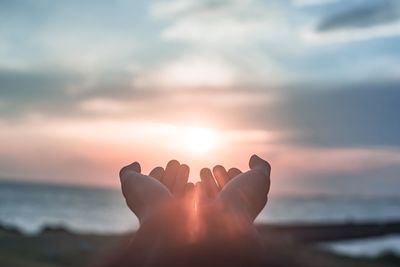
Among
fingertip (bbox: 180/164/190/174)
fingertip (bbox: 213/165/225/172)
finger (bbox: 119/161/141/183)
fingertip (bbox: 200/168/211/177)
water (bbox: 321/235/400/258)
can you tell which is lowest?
finger (bbox: 119/161/141/183)

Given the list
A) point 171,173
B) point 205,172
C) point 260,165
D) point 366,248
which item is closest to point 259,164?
point 260,165

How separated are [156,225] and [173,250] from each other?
14cm

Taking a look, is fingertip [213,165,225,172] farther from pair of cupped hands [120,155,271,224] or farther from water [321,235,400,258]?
water [321,235,400,258]

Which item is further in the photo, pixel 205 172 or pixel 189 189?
pixel 205 172

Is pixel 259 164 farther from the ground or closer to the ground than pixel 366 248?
closer to the ground

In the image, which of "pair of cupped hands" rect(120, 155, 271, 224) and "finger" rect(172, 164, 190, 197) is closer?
"pair of cupped hands" rect(120, 155, 271, 224)

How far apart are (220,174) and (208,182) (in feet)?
0.45

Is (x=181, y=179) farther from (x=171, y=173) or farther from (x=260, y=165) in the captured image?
(x=260, y=165)

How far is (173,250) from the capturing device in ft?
4.23

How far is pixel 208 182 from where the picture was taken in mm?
2168

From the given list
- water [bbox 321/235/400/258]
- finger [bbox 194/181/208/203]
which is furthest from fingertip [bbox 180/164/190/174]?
water [bbox 321/235/400/258]

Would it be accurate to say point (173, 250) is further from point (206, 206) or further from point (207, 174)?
point (207, 174)

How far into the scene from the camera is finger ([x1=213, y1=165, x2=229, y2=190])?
87.5 inches

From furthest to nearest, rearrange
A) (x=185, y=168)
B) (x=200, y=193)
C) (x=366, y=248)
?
(x=366, y=248), (x=185, y=168), (x=200, y=193)
